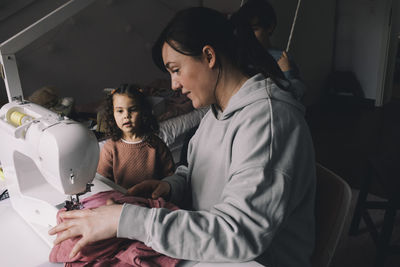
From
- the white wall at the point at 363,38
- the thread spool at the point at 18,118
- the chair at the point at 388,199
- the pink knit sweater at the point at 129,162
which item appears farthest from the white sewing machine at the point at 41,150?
the white wall at the point at 363,38

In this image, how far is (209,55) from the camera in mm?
916

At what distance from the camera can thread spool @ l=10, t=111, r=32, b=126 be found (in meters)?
1.01

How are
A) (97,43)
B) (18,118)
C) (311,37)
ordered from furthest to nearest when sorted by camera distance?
(311,37), (97,43), (18,118)

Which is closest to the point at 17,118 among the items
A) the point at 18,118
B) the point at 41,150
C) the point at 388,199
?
the point at 18,118

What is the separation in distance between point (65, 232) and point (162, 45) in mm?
502

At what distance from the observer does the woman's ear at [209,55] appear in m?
0.90

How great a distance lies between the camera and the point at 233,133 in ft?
2.91

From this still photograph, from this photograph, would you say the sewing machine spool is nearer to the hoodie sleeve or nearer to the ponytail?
the hoodie sleeve

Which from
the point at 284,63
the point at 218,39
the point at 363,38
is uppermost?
the point at 218,39

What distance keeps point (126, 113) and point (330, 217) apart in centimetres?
102

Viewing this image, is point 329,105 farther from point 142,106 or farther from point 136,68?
point 142,106

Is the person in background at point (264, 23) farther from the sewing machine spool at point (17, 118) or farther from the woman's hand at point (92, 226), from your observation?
the woman's hand at point (92, 226)

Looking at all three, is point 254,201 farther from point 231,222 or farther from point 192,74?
point 192,74

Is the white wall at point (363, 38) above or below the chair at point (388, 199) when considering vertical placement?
above
